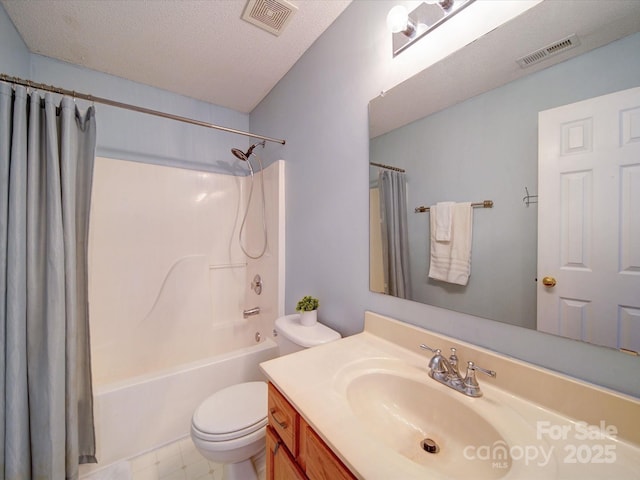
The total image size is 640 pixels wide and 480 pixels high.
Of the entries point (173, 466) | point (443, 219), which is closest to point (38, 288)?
point (173, 466)

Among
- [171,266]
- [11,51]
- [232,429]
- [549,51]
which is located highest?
[11,51]

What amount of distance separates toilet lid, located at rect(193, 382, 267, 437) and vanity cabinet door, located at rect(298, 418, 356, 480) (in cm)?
54

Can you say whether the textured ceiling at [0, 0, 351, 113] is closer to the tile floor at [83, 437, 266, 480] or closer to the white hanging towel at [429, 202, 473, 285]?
the white hanging towel at [429, 202, 473, 285]

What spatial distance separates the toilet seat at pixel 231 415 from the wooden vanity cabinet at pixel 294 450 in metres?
0.31

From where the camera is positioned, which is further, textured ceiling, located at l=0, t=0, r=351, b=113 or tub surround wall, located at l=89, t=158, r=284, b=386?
tub surround wall, located at l=89, t=158, r=284, b=386

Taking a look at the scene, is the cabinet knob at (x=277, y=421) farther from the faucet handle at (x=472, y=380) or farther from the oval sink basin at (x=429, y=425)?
the faucet handle at (x=472, y=380)

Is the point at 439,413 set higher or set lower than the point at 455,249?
lower

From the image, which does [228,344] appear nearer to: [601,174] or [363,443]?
[363,443]

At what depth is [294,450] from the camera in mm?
676

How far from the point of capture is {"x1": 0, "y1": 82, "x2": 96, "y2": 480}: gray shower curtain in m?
1.01

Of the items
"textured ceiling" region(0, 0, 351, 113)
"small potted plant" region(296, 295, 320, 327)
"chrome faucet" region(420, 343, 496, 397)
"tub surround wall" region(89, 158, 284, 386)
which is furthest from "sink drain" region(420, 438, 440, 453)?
"textured ceiling" region(0, 0, 351, 113)

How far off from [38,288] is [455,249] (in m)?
1.77

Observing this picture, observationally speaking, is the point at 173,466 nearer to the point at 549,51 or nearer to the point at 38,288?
the point at 38,288

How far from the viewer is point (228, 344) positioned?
2133mm
